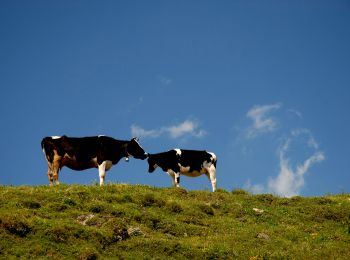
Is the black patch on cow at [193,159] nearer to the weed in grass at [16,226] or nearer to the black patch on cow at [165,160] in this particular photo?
the black patch on cow at [165,160]

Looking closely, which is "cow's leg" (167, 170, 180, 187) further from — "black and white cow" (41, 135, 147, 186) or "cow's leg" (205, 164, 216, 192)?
"black and white cow" (41, 135, 147, 186)

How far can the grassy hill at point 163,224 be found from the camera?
2172 centimetres

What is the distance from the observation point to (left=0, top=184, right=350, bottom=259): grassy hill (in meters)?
21.7

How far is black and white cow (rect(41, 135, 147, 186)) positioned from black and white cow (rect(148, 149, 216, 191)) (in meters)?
4.65

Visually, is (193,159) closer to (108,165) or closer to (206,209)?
(108,165)

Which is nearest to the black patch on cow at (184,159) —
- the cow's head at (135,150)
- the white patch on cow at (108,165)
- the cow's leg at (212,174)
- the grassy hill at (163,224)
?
the cow's leg at (212,174)

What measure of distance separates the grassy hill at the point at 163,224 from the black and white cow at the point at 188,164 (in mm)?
6978

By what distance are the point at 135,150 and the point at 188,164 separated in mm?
3686

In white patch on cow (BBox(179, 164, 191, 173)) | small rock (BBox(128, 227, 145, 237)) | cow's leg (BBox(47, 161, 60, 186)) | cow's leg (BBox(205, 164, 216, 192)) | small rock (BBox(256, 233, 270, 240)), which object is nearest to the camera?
small rock (BBox(128, 227, 145, 237))

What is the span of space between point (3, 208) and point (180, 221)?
7.43 metres

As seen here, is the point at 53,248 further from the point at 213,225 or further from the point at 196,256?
the point at 213,225

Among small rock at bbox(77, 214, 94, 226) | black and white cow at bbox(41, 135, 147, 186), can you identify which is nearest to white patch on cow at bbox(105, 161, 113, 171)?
black and white cow at bbox(41, 135, 147, 186)

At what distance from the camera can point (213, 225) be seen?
25.9 m

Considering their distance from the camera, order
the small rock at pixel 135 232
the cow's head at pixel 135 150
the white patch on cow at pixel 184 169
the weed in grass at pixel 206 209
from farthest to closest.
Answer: the white patch on cow at pixel 184 169, the cow's head at pixel 135 150, the weed in grass at pixel 206 209, the small rock at pixel 135 232
